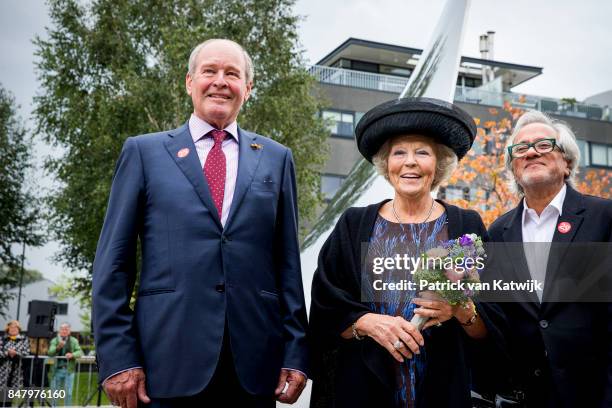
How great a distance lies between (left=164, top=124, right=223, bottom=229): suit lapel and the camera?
223cm

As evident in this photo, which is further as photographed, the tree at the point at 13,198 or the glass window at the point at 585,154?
the glass window at the point at 585,154

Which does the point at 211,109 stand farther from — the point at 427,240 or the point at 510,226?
the point at 510,226

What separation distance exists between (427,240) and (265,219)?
1.89 ft

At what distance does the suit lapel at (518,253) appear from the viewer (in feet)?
8.33

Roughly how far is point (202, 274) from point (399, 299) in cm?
68

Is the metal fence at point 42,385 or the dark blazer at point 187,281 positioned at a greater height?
the dark blazer at point 187,281

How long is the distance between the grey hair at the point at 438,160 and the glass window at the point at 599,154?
29.4m

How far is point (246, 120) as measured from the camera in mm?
14375

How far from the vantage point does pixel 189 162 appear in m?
2.31

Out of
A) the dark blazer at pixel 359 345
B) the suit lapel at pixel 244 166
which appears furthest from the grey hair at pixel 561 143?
the suit lapel at pixel 244 166

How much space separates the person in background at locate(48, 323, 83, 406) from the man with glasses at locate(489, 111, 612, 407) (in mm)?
9091

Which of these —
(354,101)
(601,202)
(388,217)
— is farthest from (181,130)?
(354,101)

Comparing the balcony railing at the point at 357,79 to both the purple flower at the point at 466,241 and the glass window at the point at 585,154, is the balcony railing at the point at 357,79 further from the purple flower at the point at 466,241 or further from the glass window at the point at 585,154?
the purple flower at the point at 466,241

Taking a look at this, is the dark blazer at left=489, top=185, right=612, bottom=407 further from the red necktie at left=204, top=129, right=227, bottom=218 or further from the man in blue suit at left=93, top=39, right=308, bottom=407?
the red necktie at left=204, top=129, right=227, bottom=218
